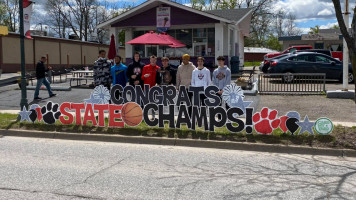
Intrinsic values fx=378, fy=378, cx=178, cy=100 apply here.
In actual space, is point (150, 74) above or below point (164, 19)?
below

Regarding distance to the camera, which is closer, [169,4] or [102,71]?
[102,71]

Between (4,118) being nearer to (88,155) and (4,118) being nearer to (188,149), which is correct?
(88,155)

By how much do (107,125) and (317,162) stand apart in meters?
5.03

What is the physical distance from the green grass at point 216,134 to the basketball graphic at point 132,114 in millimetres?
149

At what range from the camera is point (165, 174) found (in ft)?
19.1

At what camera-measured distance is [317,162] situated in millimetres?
6641

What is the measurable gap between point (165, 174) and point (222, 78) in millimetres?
3755

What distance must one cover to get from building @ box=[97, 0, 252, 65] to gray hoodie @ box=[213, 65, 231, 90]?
41.5ft

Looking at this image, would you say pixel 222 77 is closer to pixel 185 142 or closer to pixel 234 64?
pixel 185 142

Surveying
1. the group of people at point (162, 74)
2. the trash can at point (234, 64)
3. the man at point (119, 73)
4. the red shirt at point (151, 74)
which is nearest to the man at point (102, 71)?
the group of people at point (162, 74)

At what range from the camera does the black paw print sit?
9.55 metres

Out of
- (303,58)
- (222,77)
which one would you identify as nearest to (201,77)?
(222,77)

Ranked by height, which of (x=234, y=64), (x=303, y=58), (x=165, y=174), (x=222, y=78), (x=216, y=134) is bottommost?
(x=165, y=174)

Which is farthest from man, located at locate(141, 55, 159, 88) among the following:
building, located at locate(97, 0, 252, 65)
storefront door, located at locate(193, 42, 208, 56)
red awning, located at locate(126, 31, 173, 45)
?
storefront door, located at locate(193, 42, 208, 56)
